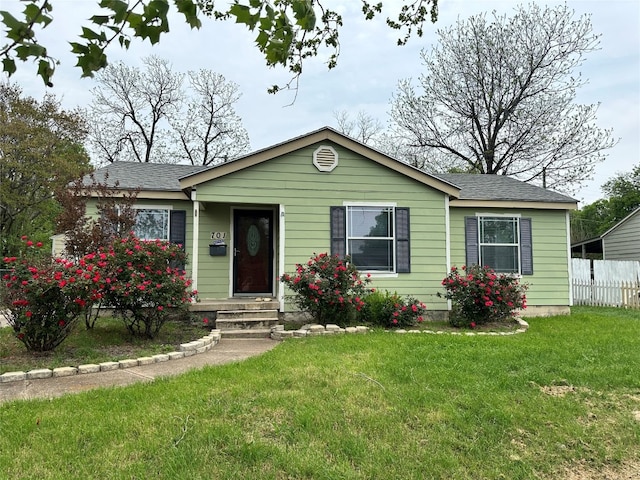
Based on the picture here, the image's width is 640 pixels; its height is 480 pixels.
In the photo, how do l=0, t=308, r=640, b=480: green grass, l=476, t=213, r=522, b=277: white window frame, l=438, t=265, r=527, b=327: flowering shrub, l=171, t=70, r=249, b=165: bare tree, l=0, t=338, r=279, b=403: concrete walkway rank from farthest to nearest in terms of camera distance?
l=171, t=70, r=249, b=165: bare tree
l=476, t=213, r=522, b=277: white window frame
l=438, t=265, r=527, b=327: flowering shrub
l=0, t=338, r=279, b=403: concrete walkway
l=0, t=308, r=640, b=480: green grass

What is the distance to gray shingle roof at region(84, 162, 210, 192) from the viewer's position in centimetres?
851

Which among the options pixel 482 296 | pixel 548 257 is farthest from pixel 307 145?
pixel 548 257

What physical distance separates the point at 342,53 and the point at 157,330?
508cm

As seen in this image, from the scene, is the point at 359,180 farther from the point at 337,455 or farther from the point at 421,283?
the point at 337,455

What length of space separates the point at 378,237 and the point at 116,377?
562 centimetres

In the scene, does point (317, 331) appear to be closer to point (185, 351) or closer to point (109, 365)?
point (185, 351)

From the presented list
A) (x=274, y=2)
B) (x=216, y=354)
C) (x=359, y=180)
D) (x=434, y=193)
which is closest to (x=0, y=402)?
(x=216, y=354)

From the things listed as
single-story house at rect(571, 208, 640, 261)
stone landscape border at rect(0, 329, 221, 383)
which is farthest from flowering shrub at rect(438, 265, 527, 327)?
single-story house at rect(571, 208, 640, 261)

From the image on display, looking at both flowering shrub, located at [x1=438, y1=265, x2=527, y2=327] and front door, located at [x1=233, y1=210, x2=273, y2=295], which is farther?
front door, located at [x1=233, y1=210, x2=273, y2=295]

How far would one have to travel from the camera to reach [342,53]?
12.2 ft

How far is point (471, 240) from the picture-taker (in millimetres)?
9344

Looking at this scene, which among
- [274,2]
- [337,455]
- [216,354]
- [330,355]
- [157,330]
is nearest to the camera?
[274,2]

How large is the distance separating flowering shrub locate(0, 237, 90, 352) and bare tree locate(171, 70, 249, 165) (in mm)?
19169

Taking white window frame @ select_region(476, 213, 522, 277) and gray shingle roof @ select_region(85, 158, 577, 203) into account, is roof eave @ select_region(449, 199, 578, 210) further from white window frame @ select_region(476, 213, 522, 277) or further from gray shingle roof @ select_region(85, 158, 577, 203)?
white window frame @ select_region(476, 213, 522, 277)
